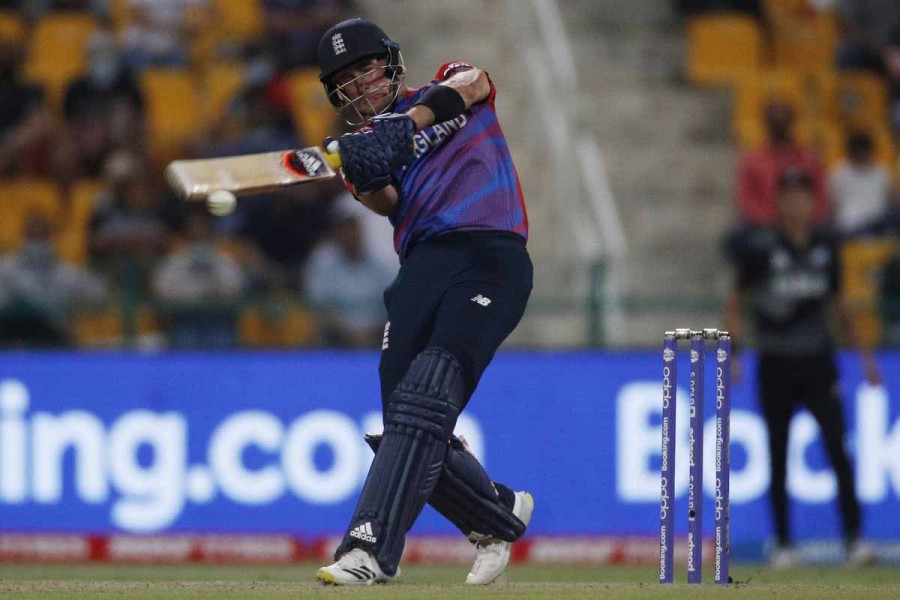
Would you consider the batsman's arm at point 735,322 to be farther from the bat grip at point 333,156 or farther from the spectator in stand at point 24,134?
the spectator in stand at point 24,134

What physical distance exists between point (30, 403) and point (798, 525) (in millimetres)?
5170

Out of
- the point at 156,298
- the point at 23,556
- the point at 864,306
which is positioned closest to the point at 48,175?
the point at 156,298

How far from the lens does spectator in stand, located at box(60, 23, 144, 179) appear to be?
13148mm

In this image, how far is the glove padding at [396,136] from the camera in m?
6.09

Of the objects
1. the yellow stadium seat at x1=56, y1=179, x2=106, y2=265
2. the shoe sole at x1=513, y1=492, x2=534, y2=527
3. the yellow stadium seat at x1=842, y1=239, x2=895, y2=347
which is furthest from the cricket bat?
the yellow stadium seat at x1=56, y1=179, x2=106, y2=265

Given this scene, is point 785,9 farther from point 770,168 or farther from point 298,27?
point 298,27

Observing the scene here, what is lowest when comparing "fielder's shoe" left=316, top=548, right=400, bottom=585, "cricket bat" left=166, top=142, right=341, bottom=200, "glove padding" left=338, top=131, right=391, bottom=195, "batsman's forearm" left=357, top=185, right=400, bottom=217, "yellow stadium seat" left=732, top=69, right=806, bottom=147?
"fielder's shoe" left=316, top=548, right=400, bottom=585

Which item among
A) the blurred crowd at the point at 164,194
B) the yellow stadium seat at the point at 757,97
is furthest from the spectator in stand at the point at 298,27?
the yellow stadium seat at the point at 757,97

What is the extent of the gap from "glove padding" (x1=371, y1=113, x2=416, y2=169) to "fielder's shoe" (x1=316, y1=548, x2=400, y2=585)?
1.38 m

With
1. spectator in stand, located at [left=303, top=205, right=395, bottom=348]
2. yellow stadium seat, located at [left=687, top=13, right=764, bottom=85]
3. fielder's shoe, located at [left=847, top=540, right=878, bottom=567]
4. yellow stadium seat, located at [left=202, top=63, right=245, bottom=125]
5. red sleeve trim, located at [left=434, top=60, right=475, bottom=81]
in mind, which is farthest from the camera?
yellow stadium seat, located at [left=687, top=13, right=764, bottom=85]

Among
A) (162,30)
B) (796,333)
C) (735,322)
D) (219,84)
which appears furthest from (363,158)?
(162,30)

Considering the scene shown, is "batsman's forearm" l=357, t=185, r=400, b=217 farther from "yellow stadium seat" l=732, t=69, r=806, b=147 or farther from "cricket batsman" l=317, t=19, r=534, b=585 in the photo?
"yellow stadium seat" l=732, t=69, r=806, b=147

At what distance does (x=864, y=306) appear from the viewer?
11.5 m

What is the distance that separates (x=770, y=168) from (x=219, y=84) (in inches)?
181
